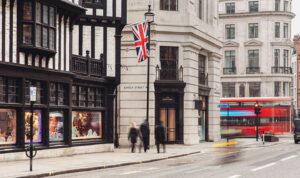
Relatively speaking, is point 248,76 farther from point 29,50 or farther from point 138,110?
point 29,50

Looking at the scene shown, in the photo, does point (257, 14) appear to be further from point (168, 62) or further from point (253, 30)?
point (168, 62)

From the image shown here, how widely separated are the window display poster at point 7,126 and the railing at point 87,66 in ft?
18.5

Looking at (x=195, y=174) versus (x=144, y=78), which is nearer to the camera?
(x=195, y=174)

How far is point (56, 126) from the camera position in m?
31.5

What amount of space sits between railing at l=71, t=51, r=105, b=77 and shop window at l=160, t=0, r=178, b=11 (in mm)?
10193

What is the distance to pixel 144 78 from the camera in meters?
43.6

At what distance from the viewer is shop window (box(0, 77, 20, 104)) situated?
2753cm

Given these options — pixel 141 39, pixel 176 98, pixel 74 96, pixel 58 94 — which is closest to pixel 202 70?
pixel 176 98

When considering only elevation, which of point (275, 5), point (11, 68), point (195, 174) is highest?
point (275, 5)

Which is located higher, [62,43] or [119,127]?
[62,43]

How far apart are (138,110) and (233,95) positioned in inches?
1880

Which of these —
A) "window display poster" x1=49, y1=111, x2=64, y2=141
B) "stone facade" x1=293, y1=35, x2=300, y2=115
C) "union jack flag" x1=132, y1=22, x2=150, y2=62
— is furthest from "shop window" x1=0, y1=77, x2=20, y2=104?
"stone facade" x1=293, y1=35, x2=300, y2=115

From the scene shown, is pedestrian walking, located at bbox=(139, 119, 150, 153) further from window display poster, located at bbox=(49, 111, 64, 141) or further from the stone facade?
the stone facade

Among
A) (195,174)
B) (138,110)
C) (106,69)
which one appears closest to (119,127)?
(138,110)
